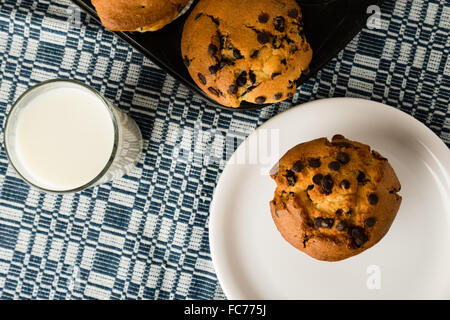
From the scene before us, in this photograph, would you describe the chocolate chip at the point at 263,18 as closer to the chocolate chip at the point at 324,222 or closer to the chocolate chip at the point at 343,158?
the chocolate chip at the point at 343,158

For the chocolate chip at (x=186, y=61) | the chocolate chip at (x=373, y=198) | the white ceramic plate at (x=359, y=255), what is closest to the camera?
the chocolate chip at (x=373, y=198)

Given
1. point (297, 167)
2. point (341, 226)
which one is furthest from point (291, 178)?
point (341, 226)

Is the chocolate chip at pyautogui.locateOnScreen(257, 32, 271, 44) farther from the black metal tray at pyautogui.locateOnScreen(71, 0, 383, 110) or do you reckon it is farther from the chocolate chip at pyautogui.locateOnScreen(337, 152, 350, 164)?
the chocolate chip at pyautogui.locateOnScreen(337, 152, 350, 164)

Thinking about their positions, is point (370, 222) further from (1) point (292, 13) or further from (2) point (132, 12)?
(2) point (132, 12)

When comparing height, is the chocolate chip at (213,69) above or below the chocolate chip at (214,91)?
above

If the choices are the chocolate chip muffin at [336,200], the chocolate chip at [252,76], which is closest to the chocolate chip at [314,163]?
the chocolate chip muffin at [336,200]

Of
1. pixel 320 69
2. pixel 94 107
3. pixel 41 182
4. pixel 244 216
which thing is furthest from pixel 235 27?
pixel 41 182

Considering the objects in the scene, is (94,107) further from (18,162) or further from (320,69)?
(320,69)

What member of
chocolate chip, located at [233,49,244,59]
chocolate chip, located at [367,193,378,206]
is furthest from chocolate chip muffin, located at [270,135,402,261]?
chocolate chip, located at [233,49,244,59]
